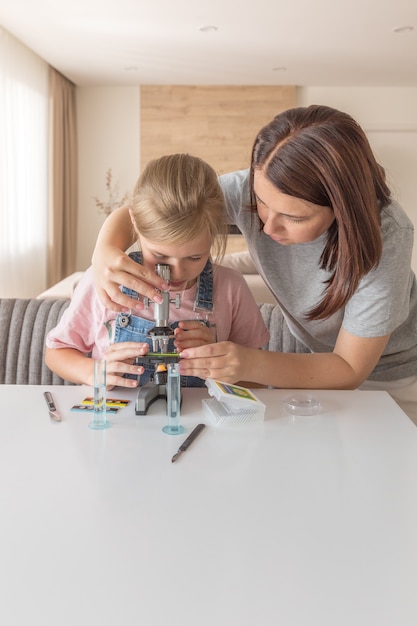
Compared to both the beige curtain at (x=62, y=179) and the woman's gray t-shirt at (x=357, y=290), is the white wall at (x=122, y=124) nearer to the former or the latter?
the beige curtain at (x=62, y=179)

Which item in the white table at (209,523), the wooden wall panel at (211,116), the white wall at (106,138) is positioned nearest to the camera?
the white table at (209,523)

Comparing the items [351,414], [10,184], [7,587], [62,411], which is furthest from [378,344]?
[10,184]

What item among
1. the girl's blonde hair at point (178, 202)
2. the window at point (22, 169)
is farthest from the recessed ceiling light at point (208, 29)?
the girl's blonde hair at point (178, 202)

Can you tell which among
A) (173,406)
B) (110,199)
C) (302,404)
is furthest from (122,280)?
(110,199)

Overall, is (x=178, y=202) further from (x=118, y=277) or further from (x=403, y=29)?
(x=403, y=29)

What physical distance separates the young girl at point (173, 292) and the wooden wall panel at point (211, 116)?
226 inches

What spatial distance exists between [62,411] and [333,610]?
71 cm

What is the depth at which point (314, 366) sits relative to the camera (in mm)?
1331

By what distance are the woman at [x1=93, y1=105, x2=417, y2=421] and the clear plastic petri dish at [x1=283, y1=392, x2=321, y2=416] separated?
6 centimetres

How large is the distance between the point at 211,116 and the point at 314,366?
6.20 metres

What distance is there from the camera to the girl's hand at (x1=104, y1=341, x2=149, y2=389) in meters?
1.17

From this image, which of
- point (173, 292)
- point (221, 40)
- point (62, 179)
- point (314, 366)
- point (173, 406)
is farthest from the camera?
point (62, 179)

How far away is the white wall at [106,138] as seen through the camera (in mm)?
7156

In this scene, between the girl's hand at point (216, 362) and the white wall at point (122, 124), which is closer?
the girl's hand at point (216, 362)
